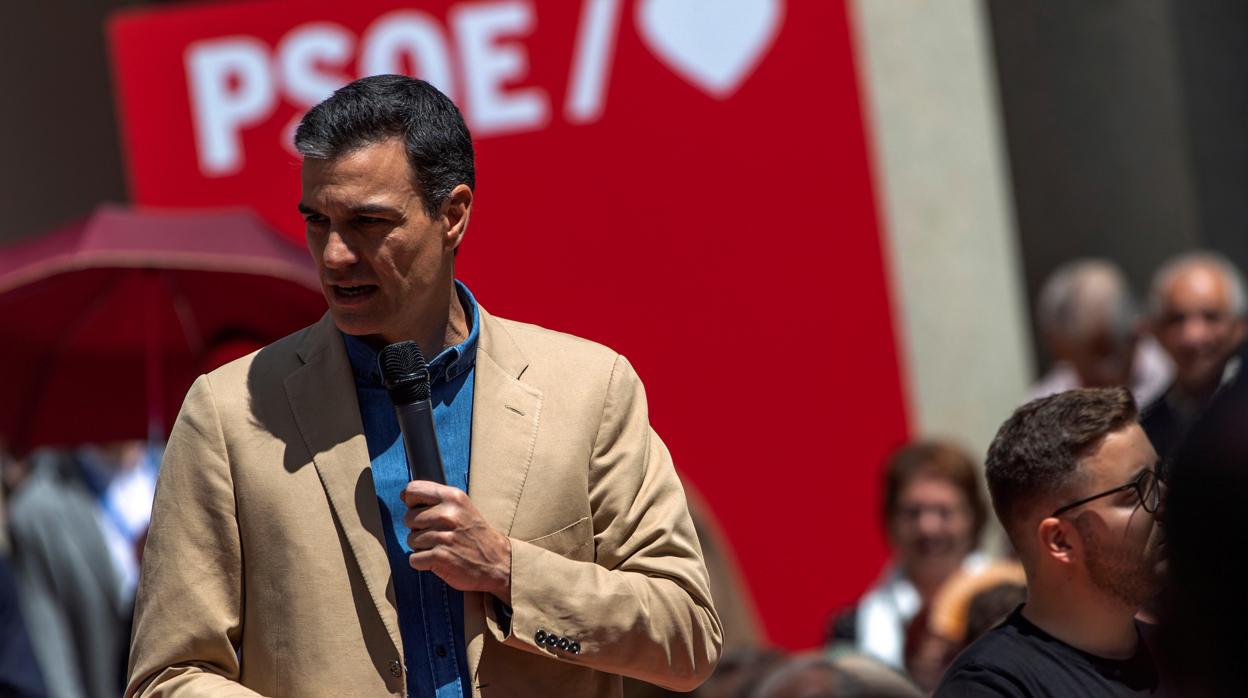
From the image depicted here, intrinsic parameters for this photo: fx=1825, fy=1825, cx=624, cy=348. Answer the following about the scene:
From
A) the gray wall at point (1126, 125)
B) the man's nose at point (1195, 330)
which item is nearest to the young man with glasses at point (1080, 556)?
the man's nose at point (1195, 330)

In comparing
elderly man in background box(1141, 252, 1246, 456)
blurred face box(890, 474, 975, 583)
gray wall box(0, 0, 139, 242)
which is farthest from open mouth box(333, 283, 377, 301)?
gray wall box(0, 0, 139, 242)

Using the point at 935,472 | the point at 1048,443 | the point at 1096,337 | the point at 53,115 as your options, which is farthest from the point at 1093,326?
the point at 53,115

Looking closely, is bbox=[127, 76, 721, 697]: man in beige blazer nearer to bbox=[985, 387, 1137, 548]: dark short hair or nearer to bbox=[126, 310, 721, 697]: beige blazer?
bbox=[126, 310, 721, 697]: beige blazer

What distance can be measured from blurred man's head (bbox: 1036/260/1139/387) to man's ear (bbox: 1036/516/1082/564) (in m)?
4.14

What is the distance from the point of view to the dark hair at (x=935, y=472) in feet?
20.4

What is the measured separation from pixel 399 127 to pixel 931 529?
12.6 feet

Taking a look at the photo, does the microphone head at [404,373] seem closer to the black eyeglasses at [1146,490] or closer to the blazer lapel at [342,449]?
the blazer lapel at [342,449]

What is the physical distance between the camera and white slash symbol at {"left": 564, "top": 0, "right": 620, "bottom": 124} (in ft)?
25.6

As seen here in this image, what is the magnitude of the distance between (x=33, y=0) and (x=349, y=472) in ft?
35.9

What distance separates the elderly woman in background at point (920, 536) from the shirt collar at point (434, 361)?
3483mm

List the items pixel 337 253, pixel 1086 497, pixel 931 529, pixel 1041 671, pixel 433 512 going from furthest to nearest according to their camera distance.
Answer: pixel 931 529, pixel 1086 497, pixel 1041 671, pixel 337 253, pixel 433 512

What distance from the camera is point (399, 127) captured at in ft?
8.86

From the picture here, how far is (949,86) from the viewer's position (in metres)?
8.24

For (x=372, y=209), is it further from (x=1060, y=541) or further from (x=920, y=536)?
(x=920, y=536)
